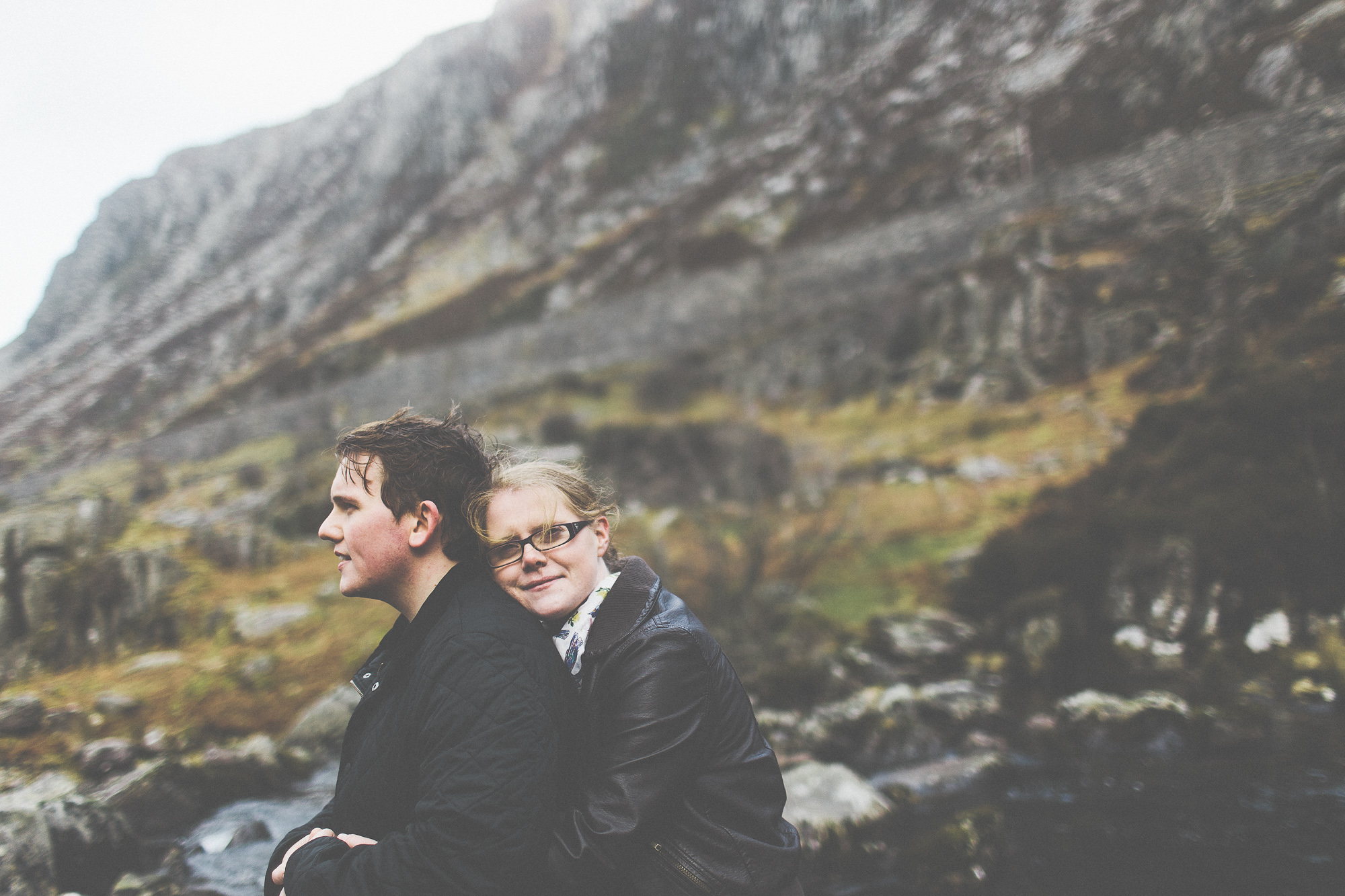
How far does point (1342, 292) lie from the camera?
9711 mm

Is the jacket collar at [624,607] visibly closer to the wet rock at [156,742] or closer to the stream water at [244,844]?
the stream water at [244,844]

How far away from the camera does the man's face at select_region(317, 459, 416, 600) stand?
6.21ft

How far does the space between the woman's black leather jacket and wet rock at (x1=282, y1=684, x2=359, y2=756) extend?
212 inches

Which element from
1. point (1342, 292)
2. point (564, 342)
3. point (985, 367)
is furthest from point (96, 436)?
point (1342, 292)

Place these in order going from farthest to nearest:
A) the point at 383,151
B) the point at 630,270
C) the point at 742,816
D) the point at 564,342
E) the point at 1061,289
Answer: the point at 383,151 → the point at 630,270 → the point at 564,342 → the point at 1061,289 → the point at 742,816

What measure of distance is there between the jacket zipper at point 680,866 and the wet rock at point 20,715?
647 cm

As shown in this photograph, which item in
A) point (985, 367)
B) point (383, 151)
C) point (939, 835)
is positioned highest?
point (383, 151)

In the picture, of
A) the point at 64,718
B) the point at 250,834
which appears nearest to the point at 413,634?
the point at 250,834

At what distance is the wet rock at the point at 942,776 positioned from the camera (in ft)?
20.2

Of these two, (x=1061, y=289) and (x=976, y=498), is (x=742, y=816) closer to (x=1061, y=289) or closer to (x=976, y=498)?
(x=976, y=498)

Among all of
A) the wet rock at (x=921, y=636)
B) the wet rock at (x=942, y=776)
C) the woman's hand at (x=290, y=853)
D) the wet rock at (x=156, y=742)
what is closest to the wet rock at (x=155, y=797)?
the wet rock at (x=156, y=742)

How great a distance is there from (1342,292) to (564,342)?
27190 mm

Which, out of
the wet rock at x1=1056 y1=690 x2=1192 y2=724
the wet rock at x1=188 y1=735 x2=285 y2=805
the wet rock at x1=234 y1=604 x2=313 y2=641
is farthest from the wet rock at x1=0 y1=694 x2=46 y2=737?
the wet rock at x1=1056 y1=690 x2=1192 y2=724

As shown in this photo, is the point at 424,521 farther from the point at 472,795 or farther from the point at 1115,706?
the point at 1115,706
